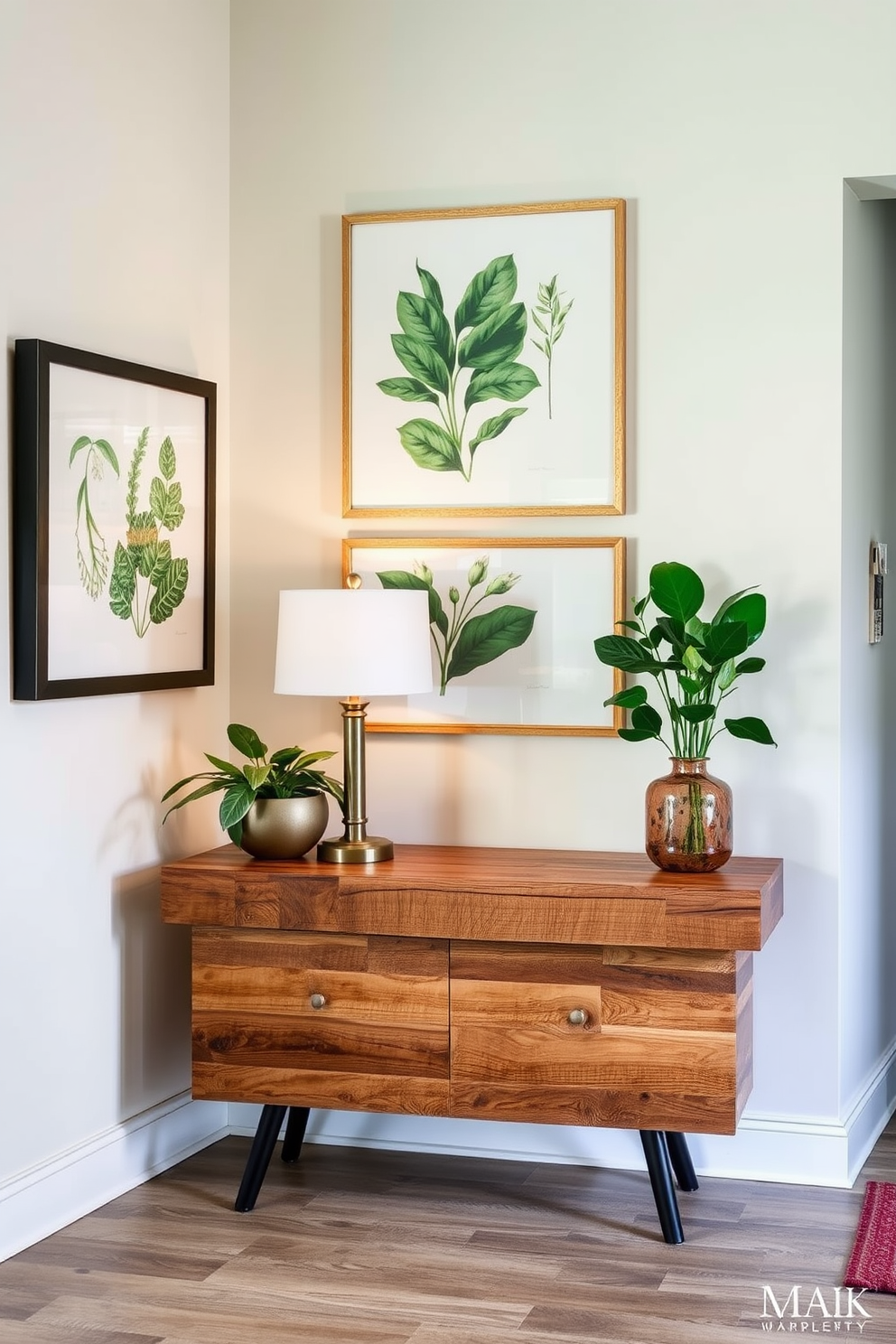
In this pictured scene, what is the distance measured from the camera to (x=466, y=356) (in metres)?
3.51

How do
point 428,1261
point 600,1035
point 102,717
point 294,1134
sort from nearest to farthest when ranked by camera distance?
point 428,1261, point 600,1035, point 102,717, point 294,1134

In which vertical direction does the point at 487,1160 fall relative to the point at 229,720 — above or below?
below

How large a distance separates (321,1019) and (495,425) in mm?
1379

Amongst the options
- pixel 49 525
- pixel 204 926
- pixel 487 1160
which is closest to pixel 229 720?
pixel 204 926

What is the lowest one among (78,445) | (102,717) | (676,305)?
(102,717)

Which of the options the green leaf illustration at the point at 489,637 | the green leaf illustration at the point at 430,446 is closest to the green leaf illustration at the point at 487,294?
the green leaf illustration at the point at 430,446

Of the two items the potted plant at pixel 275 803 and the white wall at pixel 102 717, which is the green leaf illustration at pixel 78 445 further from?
the potted plant at pixel 275 803

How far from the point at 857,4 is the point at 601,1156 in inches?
101

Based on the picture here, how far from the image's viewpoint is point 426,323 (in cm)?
353

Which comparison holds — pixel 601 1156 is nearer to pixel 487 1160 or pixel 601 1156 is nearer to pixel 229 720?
pixel 487 1160

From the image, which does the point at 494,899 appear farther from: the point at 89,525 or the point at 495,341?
the point at 495,341

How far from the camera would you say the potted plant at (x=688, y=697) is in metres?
3.06

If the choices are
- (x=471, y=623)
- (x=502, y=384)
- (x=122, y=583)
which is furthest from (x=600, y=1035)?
(x=502, y=384)

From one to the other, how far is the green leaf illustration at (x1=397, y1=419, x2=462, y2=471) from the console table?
942 mm
